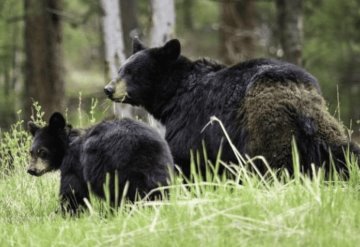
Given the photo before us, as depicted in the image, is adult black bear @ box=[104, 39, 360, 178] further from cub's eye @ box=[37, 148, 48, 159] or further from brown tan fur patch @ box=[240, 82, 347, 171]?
cub's eye @ box=[37, 148, 48, 159]

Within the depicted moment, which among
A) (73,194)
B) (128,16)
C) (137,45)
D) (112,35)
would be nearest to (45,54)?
(128,16)

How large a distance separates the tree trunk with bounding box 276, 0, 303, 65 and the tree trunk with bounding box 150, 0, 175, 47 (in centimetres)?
316

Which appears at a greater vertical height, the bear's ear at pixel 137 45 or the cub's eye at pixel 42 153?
the bear's ear at pixel 137 45

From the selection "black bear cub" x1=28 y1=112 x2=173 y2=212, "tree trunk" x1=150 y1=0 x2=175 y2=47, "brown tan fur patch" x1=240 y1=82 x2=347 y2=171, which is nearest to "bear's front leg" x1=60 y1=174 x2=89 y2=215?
"black bear cub" x1=28 y1=112 x2=173 y2=212

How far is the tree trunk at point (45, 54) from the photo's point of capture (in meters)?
15.5

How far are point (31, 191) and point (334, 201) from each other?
3309 mm

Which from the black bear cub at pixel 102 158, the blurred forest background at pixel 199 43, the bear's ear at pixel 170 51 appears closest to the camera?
the black bear cub at pixel 102 158

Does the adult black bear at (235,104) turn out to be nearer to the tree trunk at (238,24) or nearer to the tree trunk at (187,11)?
the tree trunk at (238,24)

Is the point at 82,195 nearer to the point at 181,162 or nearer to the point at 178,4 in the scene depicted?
the point at 181,162

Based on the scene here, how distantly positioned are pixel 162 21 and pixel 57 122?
5.38 metres

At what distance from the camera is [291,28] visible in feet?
46.5

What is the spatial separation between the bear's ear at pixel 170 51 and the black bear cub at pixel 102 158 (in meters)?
1.18

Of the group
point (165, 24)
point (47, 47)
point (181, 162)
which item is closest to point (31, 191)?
point (181, 162)

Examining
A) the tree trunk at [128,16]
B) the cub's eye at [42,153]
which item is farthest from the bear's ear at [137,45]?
the tree trunk at [128,16]
